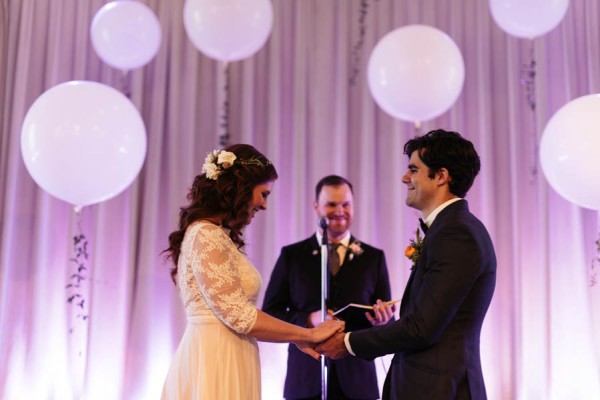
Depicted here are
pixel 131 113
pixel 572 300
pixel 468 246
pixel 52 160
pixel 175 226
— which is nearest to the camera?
pixel 468 246

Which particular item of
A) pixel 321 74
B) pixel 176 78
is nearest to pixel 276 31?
pixel 321 74

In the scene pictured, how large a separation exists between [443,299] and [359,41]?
3.39 m

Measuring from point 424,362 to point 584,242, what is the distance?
9.84ft

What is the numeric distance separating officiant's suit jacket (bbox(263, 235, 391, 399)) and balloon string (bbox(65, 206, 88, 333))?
1.90 metres

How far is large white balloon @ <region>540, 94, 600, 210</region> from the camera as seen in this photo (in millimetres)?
3566

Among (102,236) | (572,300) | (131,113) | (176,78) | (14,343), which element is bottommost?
(14,343)

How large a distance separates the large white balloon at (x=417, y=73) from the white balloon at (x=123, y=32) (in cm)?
154

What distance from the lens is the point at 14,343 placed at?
16.2ft

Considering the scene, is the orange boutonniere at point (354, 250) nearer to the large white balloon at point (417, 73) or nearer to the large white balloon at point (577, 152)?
the large white balloon at point (417, 73)

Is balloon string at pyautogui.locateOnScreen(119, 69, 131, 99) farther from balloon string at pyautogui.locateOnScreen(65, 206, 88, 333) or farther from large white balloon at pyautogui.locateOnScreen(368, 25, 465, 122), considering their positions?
large white balloon at pyautogui.locateOnScreen(368, 25, 465, 122)

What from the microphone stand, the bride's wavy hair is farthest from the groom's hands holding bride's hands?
the bride's wavy hair

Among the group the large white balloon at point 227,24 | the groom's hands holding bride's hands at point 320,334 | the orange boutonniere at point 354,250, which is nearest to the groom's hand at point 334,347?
the groom's hands holding bride's hands at point 320,334

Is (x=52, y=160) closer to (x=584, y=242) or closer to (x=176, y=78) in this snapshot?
(x=176, y=78)

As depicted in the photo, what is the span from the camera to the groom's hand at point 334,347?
2.79 meters
